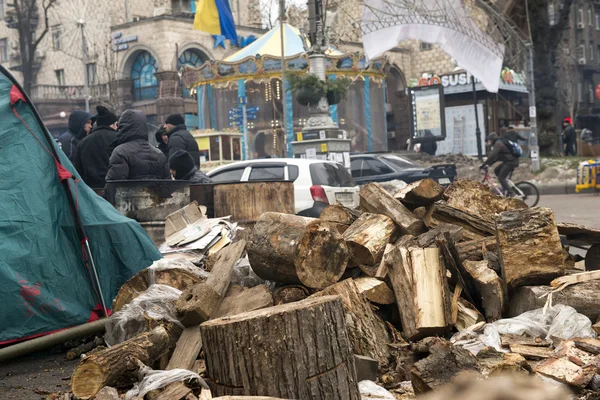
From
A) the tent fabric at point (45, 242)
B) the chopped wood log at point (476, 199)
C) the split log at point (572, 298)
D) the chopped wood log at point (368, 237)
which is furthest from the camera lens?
the chopped wood log at point (476, 199)

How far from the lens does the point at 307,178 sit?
13.3 metres

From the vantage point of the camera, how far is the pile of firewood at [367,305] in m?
3.85

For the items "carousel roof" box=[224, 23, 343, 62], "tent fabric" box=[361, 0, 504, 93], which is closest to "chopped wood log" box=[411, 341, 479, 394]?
"tent fabric" box=[361, 0, 504, 93]

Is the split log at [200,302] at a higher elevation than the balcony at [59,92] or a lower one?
lower

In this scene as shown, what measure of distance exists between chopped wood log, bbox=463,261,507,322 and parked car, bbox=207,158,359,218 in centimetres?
711

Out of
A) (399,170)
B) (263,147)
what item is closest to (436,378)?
(399,170)

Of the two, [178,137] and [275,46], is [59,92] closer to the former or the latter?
[275,46]

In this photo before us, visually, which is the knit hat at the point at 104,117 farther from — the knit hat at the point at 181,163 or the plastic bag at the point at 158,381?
the plastic bag at the point at 158,381

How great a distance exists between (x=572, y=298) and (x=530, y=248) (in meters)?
0.46

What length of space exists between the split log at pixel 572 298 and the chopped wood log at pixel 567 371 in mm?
1069

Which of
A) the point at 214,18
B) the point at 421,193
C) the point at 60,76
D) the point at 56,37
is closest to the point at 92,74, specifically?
the point at 60,76

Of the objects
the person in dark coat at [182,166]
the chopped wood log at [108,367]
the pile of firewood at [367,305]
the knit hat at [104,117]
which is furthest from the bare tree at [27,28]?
the chopped wood log at [108,367]

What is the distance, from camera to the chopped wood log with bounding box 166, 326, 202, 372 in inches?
186

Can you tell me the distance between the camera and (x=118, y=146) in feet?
28.4
